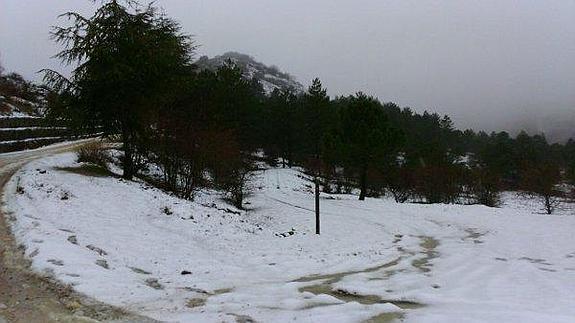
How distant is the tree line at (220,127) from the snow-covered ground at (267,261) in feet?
10.8

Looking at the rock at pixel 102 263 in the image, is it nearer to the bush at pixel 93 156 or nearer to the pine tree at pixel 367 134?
the bush at pixel 93 156

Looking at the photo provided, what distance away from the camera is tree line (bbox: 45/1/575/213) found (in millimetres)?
18984

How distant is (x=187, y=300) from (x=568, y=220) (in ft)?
81.2

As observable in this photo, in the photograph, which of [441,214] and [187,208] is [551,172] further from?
[187,208]

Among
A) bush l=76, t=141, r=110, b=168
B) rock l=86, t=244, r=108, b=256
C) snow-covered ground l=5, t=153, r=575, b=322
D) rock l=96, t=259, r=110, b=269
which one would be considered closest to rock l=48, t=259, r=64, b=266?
snow-covered ground l=5, t=153, r=575, b=322

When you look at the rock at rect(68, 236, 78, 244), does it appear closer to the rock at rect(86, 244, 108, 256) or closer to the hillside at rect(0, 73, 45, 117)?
the rock at rect(86, 244, 108, 256)

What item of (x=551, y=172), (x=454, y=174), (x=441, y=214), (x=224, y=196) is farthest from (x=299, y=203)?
(x=551, y=172)

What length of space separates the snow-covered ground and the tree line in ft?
10.8

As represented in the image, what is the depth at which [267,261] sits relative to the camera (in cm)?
1098

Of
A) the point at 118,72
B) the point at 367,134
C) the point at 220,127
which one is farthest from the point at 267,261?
the point at 367,134

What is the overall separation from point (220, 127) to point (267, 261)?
2148cm

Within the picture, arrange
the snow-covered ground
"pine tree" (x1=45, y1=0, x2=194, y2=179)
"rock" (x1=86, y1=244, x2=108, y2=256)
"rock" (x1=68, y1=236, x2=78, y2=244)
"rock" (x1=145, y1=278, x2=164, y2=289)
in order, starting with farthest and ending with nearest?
"pine tree" (x1=45, y1=0, x2=194, y2=179)
"rock" (x1=68, y1=236, x2=78, y2=244)
"rock" (x1=86, y1=244, x2=108, y2=256)
"rock" (x1=145, y1=278, x2=164, y2=289)
the snow-covered ground

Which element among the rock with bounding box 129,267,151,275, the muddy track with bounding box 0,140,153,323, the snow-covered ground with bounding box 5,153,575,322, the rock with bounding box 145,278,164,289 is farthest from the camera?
the rock with bounding box 129,267,151,275

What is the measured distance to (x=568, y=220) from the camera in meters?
24.8
